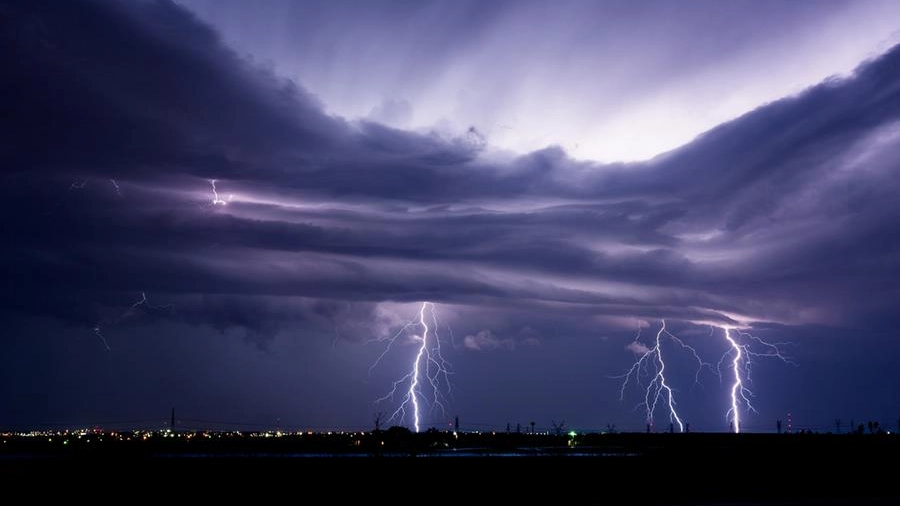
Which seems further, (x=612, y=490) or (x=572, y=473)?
(x=572, y=473)

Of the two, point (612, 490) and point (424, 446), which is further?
point (424, 446)

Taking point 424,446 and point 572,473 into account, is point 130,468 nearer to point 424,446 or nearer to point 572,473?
point 572,473

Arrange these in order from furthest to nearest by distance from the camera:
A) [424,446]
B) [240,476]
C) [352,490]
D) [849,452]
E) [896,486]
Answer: [424,446] → [849,452] → [240,476] → [896,486] → [352,490]

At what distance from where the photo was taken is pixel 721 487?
2144 inches

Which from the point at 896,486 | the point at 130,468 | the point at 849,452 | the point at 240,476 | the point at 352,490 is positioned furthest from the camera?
the point at 849,452

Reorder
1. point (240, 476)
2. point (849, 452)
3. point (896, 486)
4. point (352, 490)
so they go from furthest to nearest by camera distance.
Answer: point (849, 452)
point (240, 476)
point (896, 486)
point (352, 490)

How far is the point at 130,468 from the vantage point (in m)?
73.2

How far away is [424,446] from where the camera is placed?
5733 inches

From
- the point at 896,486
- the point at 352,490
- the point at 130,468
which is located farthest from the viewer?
the point at 130,468

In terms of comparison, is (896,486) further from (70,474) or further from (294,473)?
(70,474)

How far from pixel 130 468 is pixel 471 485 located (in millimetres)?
35695

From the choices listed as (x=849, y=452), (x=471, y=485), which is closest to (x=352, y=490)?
(x=471, y=485)

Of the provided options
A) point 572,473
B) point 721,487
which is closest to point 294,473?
point 572,473

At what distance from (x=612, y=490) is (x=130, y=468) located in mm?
44464
